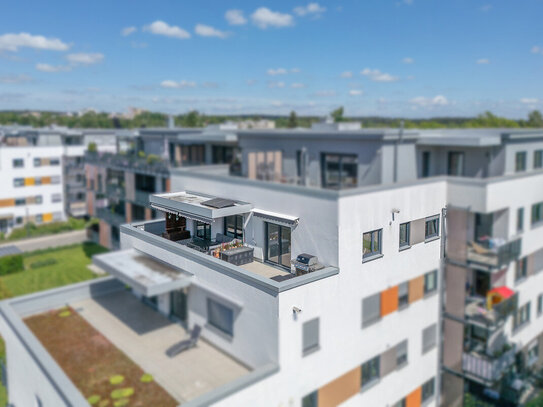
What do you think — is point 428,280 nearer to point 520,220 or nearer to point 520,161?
point 520,220

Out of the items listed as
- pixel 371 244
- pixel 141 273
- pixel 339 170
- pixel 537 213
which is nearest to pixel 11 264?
pixel 141 273

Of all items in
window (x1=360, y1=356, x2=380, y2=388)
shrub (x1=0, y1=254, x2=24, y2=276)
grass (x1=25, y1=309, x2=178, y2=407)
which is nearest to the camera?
window (x1=360, y1=356, x2=380, y2=388)

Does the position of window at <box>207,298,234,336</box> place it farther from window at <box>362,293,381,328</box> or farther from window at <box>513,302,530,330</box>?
window at <box>513,302,530,330</box>

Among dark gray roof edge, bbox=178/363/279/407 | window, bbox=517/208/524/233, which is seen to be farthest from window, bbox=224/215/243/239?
window, bbox=517/208/524/233

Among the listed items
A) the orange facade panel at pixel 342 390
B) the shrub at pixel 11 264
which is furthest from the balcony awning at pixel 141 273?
the shrub at pixel 11 264

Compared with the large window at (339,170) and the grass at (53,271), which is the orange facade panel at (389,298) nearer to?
the large window at (339,170)

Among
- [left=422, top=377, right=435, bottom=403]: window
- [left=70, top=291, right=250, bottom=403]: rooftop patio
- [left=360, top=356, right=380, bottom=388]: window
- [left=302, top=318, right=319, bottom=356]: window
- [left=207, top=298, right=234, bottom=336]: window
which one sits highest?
[left=302, top=318, right=319, bottom=356]: window
